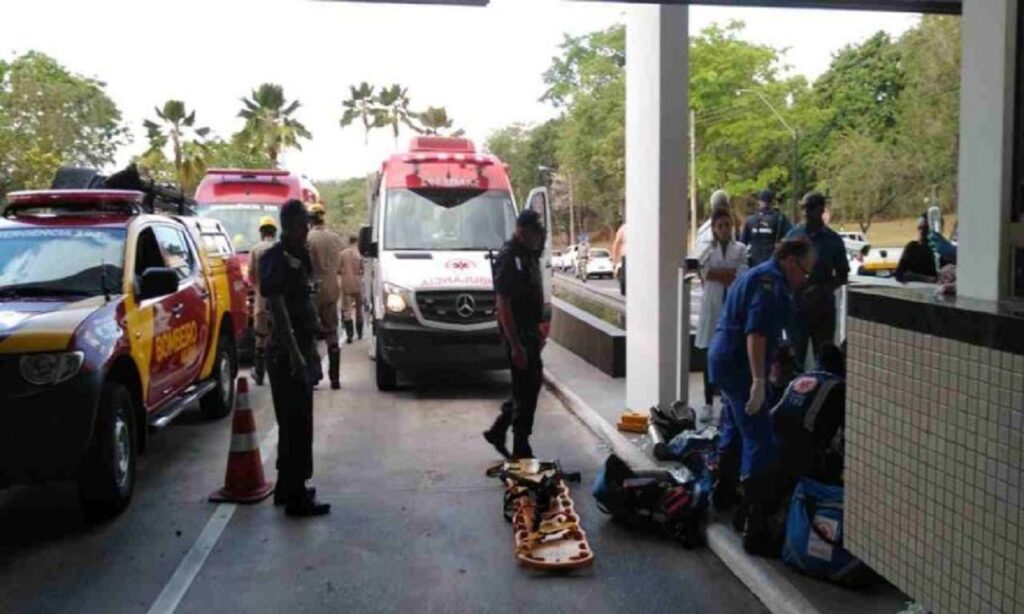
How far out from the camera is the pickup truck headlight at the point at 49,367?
17.1 feet

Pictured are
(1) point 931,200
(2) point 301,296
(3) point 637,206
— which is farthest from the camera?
(1) point 931,200

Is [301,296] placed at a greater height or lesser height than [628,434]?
greater

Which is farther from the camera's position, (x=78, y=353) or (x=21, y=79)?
(x=21, y=79)

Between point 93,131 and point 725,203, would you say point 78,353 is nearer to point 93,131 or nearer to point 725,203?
point 725,203

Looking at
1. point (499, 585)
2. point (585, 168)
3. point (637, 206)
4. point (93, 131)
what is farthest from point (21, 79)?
point (499, 585)

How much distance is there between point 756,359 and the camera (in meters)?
4.89

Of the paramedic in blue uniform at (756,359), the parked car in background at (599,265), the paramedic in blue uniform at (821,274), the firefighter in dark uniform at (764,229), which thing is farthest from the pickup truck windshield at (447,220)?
the parked car in background at (599,265)

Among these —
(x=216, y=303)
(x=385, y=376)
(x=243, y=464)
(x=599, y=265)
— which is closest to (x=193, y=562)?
(x=243, y=464)

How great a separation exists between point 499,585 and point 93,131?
43.4m

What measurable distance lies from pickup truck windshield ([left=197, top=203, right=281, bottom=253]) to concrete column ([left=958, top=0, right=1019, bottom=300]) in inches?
491

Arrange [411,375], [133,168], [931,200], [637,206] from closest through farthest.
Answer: [637,206]
[133,168]
[411,375]
[931,200]

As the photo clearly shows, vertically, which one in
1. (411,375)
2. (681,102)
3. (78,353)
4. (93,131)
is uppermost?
(93,131)

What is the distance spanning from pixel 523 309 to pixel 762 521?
101 inches

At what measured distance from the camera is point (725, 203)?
8.05 m
